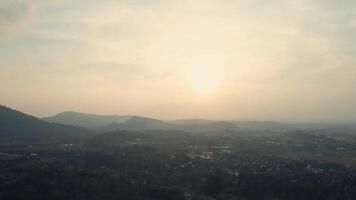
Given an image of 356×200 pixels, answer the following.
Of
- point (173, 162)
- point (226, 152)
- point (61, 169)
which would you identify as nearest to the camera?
point (61, 169)

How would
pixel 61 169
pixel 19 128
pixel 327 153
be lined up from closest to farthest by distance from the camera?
1. pixel 61 169
2. pixel 327 153
3. pixel 19 128

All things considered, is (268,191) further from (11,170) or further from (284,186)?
(11,170)

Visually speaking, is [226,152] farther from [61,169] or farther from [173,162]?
[61,169]

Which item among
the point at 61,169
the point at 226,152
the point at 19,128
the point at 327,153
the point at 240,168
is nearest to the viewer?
the point at 61,169

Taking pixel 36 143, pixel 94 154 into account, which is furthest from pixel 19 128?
pixel 94 154

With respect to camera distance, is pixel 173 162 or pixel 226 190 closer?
pixel 226 190

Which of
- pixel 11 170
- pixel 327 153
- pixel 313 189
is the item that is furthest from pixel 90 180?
pixel 327 153
